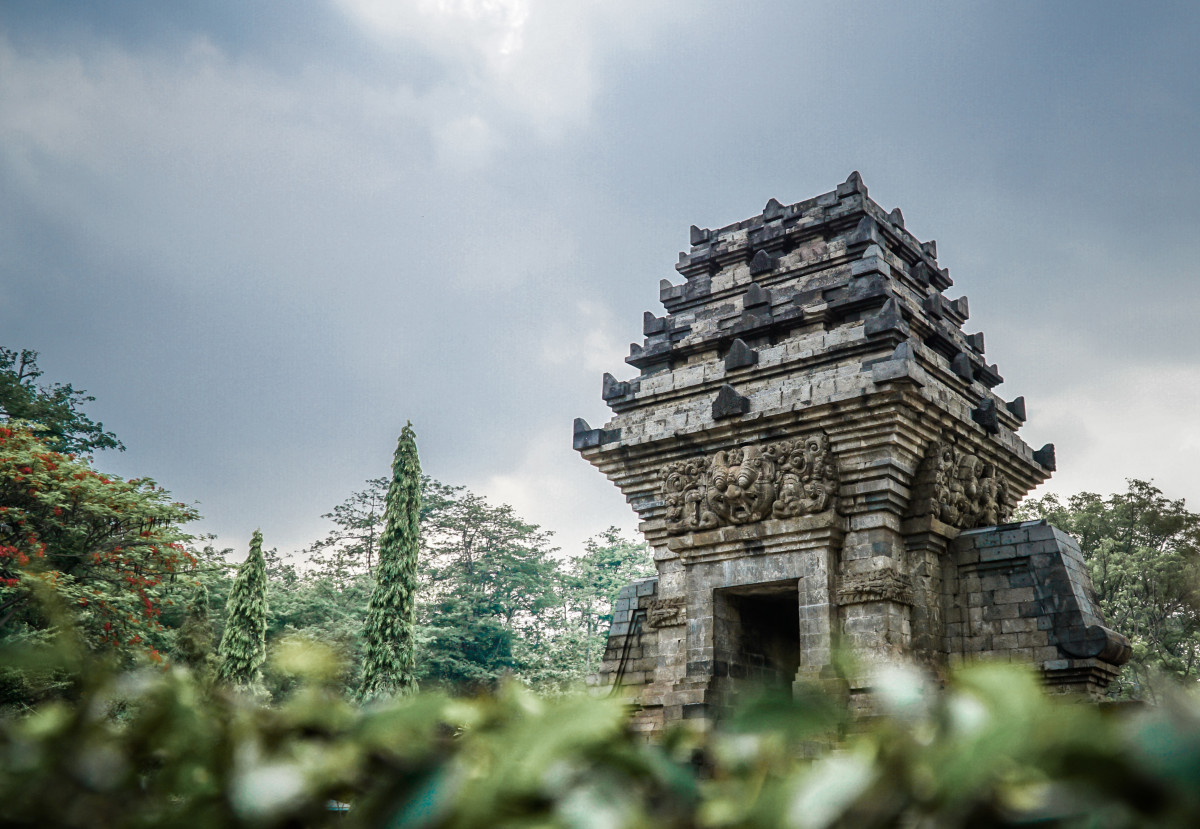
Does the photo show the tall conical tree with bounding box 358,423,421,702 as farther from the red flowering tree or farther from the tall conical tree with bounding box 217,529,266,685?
the red flowering tree

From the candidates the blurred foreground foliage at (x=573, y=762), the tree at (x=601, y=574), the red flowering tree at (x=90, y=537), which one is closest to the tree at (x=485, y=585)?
the tree at (x=601, y=574)

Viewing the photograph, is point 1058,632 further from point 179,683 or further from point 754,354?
point 179,683

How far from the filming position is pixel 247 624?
23.6 metres

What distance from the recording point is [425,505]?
36500mm

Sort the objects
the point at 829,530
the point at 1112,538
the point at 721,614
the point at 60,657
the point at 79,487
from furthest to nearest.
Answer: the point at 1112,538 → the point at 79,487 → the point at 721,614 → the point at 829,530 → the point at 60,657

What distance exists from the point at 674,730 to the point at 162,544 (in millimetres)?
19411

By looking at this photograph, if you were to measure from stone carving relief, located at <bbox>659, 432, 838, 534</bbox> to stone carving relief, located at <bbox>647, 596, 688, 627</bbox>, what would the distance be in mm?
806

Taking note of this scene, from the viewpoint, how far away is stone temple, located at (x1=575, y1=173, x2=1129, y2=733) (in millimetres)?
9320

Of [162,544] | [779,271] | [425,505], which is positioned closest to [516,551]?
[425,505]

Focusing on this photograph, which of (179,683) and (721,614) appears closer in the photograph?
(179,683)

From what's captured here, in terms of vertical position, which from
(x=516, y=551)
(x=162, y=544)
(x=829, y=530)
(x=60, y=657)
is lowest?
(x=60, y=657)

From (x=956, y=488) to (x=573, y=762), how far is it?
10.2 metres

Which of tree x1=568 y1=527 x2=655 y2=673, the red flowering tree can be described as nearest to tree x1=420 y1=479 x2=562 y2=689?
tree x1=568 y1=527 x2=655 y2=673

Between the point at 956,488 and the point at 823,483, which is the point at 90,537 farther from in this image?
the point at 956,488
